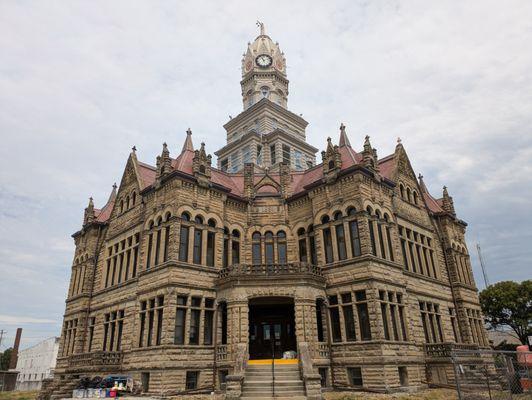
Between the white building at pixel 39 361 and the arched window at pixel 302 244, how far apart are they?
59.1 metres

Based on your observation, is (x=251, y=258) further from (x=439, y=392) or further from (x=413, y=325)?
(x=439, y=392)

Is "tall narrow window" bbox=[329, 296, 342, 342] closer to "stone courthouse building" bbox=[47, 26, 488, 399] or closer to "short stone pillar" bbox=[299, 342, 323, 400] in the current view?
"stone courthouse building" bbox=[47, 26, 488, 399]

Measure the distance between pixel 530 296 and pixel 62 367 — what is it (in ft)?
161

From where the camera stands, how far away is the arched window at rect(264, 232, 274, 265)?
1109 inches

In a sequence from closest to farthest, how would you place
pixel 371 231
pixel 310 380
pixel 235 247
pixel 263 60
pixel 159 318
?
pixel 310 380, pixel 159 318, pixel 371 231, pixel 235 247, pixel 263 60

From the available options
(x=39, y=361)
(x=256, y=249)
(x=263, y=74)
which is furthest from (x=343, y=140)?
(x=39, y=361)

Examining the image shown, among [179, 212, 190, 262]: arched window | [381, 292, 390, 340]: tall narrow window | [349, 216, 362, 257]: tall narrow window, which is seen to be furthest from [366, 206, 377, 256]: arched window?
[179, 212, 190, 262]: arched window

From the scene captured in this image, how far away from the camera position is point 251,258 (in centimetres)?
2803

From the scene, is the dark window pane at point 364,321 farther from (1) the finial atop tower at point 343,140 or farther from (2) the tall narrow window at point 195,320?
(1) the finial atop tower at point 343,140

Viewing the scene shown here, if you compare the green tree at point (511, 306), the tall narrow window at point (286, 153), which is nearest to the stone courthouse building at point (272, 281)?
the tall narrow window at point (286, 153)

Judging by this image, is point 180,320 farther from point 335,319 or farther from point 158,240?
point 335,319

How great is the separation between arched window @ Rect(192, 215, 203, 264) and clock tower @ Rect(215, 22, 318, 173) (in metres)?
21.0

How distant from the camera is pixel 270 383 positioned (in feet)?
64.0

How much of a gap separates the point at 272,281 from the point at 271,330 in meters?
4.86
